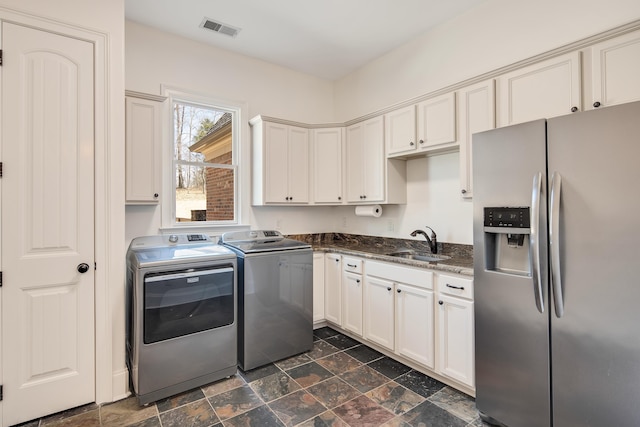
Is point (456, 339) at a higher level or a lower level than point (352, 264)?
lower

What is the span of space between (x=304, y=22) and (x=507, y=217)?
2.37 meters

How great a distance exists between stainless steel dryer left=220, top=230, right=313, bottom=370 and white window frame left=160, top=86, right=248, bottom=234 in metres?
0.37

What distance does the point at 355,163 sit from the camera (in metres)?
3.46

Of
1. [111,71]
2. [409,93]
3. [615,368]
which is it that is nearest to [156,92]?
[111,71]

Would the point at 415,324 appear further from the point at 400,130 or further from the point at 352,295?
the point at 400,130

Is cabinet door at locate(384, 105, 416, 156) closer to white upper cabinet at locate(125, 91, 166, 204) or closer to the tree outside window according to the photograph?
the tree outside window

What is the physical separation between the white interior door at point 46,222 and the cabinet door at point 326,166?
211 cm

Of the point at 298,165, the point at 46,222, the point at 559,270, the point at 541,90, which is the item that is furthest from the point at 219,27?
the point at 559,270

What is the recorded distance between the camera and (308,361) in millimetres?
2752

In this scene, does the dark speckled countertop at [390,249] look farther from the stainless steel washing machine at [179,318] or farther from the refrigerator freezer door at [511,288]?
the stainless steel washing machine at [179,318]

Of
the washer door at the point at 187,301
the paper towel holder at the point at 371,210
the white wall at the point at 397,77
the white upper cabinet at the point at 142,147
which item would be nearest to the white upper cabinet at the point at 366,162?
the paper towel holder at the point at 371,210

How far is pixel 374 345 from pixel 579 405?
5.23 ft

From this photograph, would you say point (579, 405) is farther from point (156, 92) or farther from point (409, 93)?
point (156, 92)

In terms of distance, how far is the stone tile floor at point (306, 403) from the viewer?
1.96 meters
